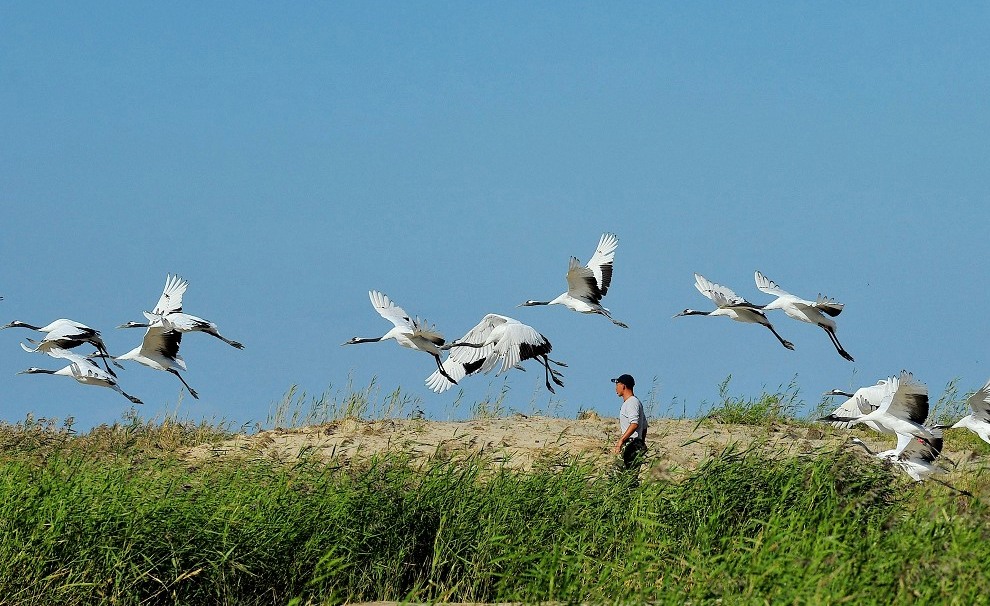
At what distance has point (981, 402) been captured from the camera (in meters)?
11.8

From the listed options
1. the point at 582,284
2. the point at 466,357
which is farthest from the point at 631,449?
the point at 582,284

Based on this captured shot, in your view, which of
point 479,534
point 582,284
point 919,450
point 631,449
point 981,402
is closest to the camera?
point 479,534

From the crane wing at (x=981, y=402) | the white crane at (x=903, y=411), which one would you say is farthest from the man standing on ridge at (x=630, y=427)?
the crane wing at (x=981, y=402)

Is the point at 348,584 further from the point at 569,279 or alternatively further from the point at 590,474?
the point at 569,279

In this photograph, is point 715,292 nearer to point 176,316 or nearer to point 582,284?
point 582,284

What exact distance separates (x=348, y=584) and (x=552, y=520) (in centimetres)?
170

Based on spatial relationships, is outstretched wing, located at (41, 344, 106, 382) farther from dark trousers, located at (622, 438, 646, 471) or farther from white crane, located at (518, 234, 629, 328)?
dark trousers, located at (622, 438, 646, 471)

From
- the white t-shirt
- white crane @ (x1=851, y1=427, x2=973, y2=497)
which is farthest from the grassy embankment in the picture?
the white t-shirt

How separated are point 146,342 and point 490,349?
442 cm

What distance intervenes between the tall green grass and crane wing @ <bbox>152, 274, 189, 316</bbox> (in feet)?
15.6

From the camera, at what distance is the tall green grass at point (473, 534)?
762 cm

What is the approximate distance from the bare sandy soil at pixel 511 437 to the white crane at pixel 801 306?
1.49m

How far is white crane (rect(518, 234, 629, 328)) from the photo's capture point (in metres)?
15.1

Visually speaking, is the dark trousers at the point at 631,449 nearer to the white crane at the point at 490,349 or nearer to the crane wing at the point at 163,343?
the white crane at the point at 490,349
